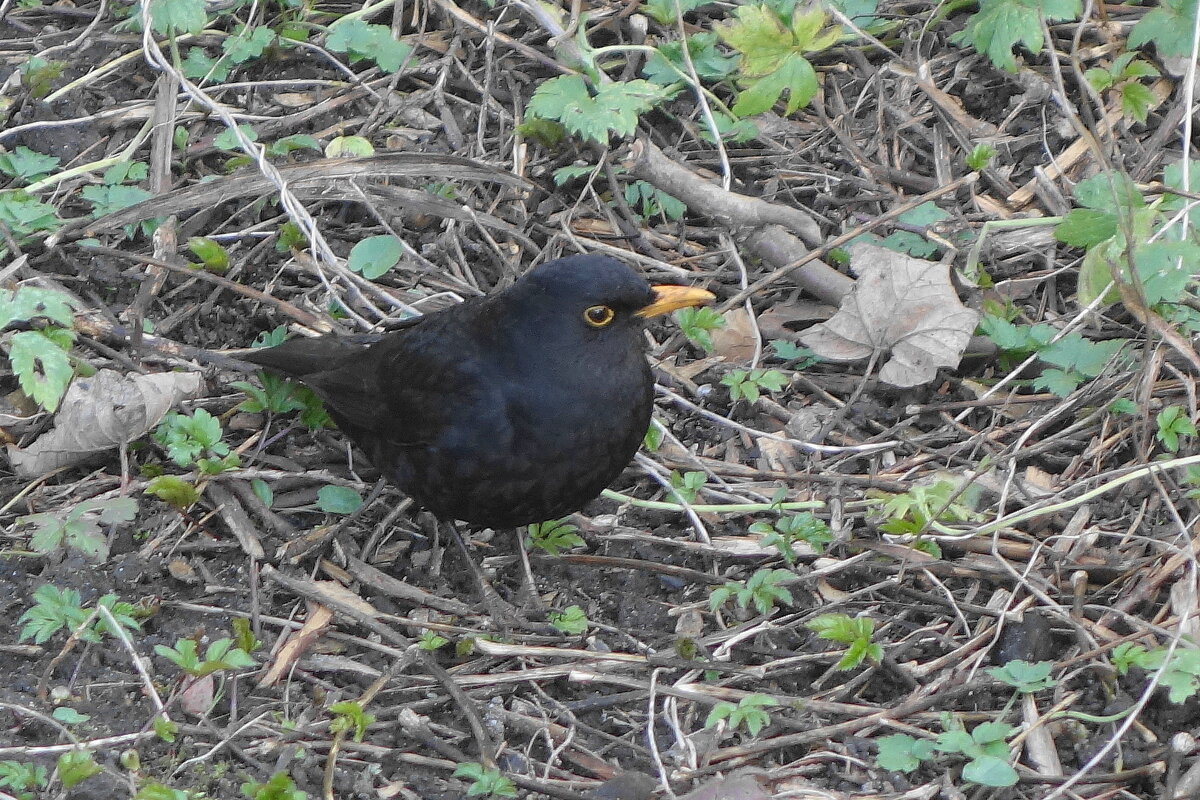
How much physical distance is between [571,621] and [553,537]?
1.37 ft

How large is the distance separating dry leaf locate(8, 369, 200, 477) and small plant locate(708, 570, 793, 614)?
6.03 ft

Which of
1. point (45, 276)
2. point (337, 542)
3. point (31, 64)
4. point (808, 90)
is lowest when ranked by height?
point (337, 542)

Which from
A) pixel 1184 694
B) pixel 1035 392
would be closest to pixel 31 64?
pixel 1035 392

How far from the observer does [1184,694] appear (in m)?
3.00

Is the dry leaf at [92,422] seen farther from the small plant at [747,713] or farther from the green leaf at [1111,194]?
the green leaf at [1111,194]

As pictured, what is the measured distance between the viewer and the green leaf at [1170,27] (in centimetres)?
443

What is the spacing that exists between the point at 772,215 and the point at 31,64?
2817mm

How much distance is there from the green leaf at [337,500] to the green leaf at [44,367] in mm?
827

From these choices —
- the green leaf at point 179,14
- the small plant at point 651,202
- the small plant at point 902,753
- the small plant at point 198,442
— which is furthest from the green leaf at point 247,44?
the small plant at point 902,753

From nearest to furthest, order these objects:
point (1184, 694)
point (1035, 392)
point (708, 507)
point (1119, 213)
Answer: point (1184, 694), point (1119, 213), point (708, 507), point (1035, 392)

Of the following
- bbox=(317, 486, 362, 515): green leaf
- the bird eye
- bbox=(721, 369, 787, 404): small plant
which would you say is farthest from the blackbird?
bbox=(721, 369, 787, 404): small plant

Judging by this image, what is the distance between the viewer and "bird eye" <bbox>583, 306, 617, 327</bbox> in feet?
12.3

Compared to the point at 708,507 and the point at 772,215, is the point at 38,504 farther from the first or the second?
the point at 772,215

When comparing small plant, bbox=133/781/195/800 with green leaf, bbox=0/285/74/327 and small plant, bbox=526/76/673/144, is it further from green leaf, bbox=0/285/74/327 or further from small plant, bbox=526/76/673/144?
small plant, bbox=526/76/673/144
